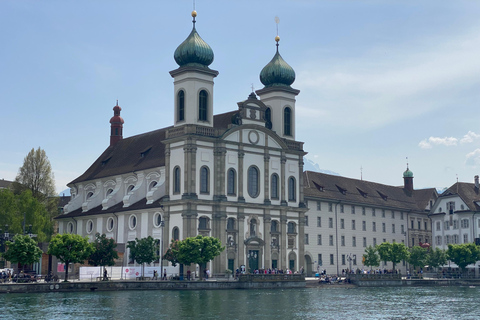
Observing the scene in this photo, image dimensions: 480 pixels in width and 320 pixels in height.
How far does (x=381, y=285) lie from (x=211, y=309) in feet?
139

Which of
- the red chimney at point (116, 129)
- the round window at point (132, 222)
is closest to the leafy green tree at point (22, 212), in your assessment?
the round window at point (132, 222)

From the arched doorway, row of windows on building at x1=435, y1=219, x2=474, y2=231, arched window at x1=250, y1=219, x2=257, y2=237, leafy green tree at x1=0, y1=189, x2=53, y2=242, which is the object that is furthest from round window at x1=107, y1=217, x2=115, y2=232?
row of windows on building at x1=435, y1=219, x2=474, y2=231

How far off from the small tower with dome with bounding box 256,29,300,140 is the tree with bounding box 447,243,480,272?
92.1 feet

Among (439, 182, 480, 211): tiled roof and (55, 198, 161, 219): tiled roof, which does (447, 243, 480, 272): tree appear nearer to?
(439, 182, 480, 211): tiled roof

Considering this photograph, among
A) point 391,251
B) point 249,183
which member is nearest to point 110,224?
point 249,183

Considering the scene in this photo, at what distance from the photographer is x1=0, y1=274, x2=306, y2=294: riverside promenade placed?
226 feet

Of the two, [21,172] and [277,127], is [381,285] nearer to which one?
[277,127]

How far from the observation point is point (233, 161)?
93.6 m

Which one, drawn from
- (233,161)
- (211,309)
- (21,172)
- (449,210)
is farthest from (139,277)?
(449,210)

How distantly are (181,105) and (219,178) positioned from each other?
381 inches

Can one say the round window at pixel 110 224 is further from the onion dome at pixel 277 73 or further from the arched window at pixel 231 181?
the onion dome at pixel 277 73

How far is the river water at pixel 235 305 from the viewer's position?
170 ft

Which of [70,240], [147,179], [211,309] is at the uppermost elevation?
[147,179]

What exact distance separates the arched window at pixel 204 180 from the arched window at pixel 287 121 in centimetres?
1529
